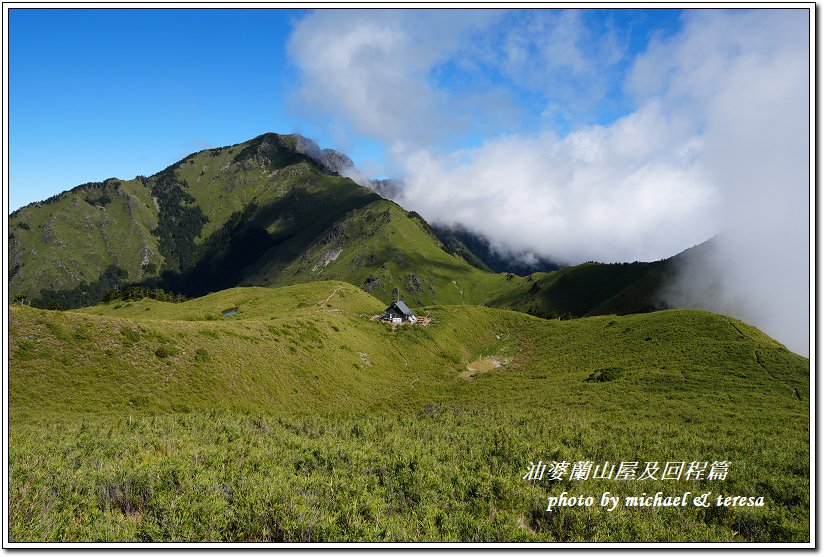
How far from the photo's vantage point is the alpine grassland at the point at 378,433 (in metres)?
14.4

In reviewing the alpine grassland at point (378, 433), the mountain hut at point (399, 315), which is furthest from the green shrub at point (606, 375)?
the mountain hut at point (399, 315)

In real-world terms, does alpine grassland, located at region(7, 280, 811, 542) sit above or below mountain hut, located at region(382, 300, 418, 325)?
below

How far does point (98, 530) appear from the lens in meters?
12.5

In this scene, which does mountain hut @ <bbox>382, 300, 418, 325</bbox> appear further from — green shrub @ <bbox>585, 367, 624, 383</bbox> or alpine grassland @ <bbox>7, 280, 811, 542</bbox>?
green shrub @ <bbox>585, 367, 624, 383</bbox>

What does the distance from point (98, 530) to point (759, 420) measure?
167 feet

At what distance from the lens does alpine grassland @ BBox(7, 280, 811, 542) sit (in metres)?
14.4

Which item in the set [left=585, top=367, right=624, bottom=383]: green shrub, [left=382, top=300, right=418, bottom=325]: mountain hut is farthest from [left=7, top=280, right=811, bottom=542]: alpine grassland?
[left=382, top=300, right=418, bottom=325]: mountain hut

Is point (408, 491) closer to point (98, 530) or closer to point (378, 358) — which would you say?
point (98, 530)

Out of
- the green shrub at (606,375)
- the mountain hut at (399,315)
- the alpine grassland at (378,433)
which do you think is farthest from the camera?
the mountain hut at (399,315)

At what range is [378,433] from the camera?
30.2 meters

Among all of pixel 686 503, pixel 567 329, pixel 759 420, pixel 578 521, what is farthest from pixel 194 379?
pixel 567 329

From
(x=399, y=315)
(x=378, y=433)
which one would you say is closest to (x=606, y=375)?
(x=378, y=433)

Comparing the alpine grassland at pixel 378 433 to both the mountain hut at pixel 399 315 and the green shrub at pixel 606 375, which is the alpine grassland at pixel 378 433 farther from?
the mountain hut at pixel 399 315

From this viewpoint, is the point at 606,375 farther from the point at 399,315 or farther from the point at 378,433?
the point at 399,315
